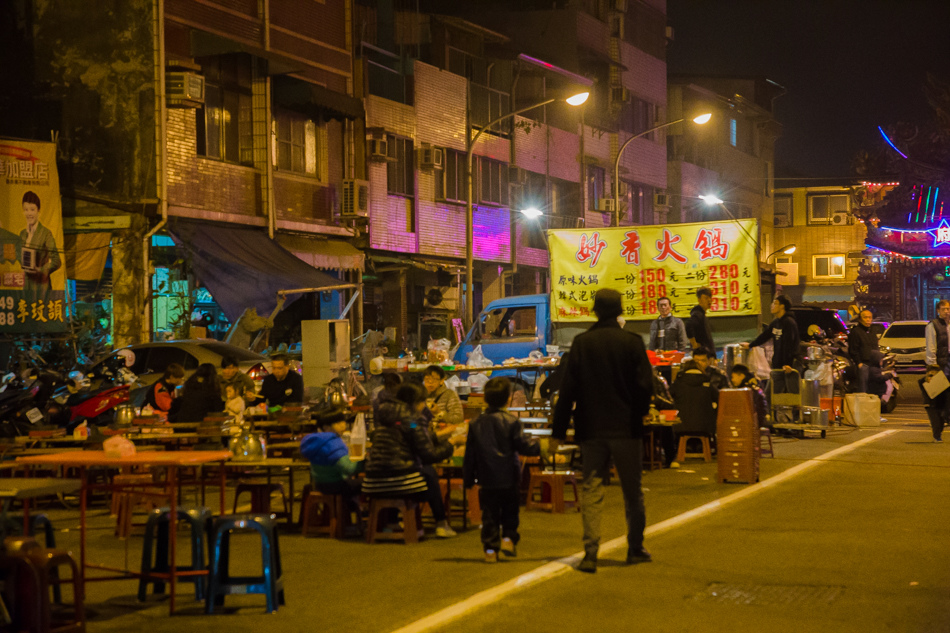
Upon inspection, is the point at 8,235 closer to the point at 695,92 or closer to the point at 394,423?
the point at 394,423

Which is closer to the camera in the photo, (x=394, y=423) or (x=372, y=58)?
(x=394, y=423)

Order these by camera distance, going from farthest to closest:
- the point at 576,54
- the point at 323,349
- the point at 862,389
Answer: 1. the point at 576,54
2. the point at 862,389
3. the point at 323,349

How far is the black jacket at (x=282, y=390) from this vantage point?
634 inches

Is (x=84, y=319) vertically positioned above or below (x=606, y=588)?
above

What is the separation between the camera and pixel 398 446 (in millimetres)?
10219

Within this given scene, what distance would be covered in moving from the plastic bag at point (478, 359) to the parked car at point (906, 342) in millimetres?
A: 16462

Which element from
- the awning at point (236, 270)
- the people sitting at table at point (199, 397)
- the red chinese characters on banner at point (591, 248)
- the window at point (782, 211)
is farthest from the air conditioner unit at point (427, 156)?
the window at point (782, 211)

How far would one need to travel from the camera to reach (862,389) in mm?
21859

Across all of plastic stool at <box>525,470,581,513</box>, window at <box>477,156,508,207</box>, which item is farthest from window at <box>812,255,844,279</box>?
plastic stool at <box>525,470,581,513</box>

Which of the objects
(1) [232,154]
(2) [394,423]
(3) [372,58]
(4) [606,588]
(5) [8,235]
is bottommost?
(4) [606,588]

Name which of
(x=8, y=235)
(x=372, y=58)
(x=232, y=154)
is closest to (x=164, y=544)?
(x=8, y=235)

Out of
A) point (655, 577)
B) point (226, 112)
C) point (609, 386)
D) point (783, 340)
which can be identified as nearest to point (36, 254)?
point (226, 112)

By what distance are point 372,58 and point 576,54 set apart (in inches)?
565

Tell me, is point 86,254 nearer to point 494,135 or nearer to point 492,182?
point 492,182
